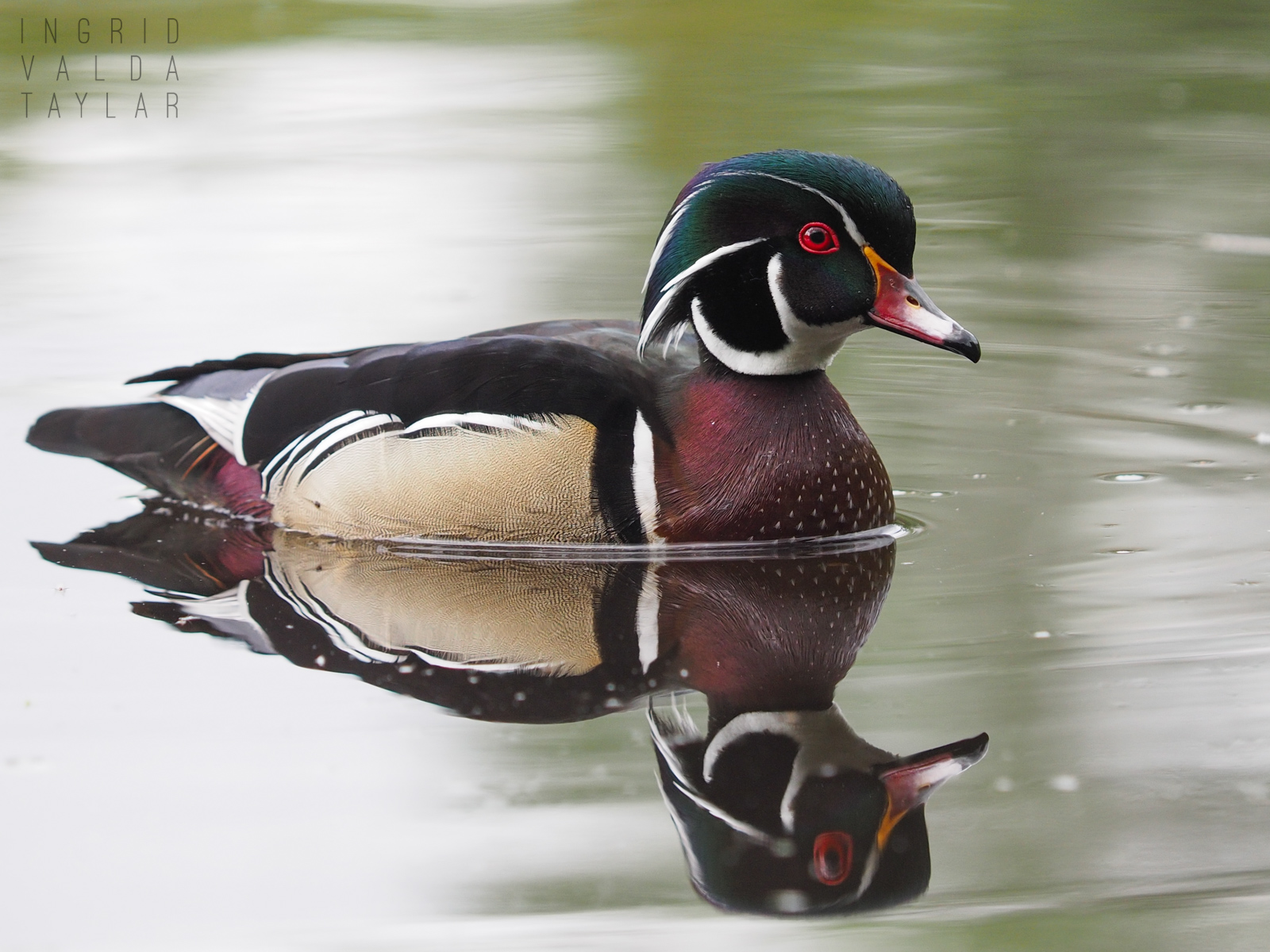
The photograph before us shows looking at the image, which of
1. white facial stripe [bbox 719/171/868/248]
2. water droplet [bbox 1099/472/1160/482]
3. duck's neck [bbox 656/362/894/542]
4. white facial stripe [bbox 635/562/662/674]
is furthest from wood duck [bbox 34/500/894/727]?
white facial stripe [bbox 719/171/868/248]

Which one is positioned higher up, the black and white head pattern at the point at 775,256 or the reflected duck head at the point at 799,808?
the black and white head pattern at the point at 775,256

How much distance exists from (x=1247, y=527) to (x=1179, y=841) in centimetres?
220

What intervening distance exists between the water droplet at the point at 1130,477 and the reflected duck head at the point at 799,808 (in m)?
2.18

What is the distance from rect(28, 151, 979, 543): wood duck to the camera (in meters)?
5.71

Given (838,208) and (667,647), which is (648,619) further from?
(838,208)

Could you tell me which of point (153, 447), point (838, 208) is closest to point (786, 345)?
point (838, 208)

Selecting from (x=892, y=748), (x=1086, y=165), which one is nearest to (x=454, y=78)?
(x=1086, y=165)

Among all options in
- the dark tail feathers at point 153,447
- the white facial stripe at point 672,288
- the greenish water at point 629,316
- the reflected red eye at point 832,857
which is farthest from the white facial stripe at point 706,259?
the reflected red eye at point 832,857

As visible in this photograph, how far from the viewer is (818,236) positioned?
573cm

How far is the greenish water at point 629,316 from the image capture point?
3.75m

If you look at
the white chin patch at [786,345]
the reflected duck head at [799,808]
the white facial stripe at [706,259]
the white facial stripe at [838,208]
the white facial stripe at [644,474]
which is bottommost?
the reflected duck head at [799,808]

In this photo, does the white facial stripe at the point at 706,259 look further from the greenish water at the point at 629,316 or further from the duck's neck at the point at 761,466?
the greenish water at the point at 629,316

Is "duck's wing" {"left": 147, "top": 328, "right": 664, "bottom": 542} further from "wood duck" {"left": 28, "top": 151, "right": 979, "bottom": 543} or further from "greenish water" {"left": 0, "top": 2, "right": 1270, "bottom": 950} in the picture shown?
"greenish water" {"left": 0, "top": 2, "right": 1270, "bottom": 950}

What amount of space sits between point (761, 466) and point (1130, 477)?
1405mm
